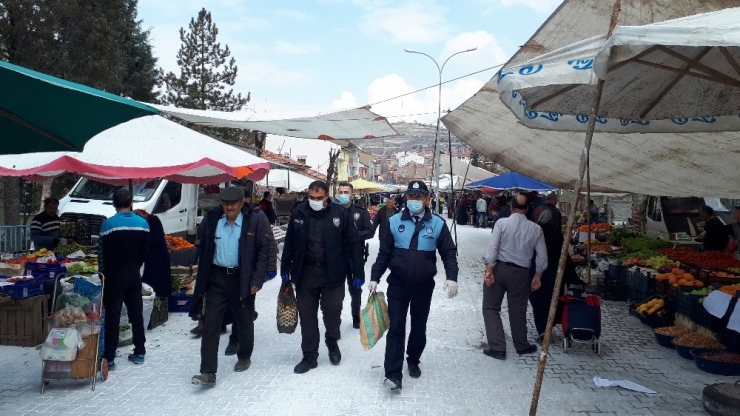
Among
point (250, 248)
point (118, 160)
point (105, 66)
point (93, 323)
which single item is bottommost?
point (93, 323)

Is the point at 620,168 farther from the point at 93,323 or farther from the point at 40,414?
the point at 40,414

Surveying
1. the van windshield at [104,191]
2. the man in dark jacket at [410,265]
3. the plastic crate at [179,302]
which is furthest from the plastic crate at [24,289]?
the van windshield at [104,191]

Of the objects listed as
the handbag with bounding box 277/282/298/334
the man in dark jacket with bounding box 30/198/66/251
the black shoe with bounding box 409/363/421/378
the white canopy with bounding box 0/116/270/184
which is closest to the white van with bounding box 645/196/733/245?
the black shoe with bounding box 409/363/421/378

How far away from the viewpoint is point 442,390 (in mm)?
5305

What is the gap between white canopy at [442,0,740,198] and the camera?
5664mm

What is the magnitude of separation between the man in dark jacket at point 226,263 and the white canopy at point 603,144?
3228mm

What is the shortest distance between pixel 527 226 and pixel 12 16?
51.4 feet

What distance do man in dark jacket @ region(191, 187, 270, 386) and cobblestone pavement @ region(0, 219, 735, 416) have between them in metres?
0.60

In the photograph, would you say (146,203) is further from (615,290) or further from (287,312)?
(615,290)

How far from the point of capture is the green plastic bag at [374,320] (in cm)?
546

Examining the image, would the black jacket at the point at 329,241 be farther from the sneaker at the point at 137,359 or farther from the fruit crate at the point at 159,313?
the fruit crate at the point at 159,313

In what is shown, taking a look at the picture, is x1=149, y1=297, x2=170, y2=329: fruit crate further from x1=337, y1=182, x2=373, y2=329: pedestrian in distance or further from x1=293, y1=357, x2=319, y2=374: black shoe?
x1=293, y1=357, x2=319, y2=374: black shoe

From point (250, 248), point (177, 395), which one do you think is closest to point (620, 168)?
point (250, 248)

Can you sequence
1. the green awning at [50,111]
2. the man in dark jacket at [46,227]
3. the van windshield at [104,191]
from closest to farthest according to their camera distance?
the green awning at [50,111], the man in dark jacket at [46,227], the van windshield at [104,191]
